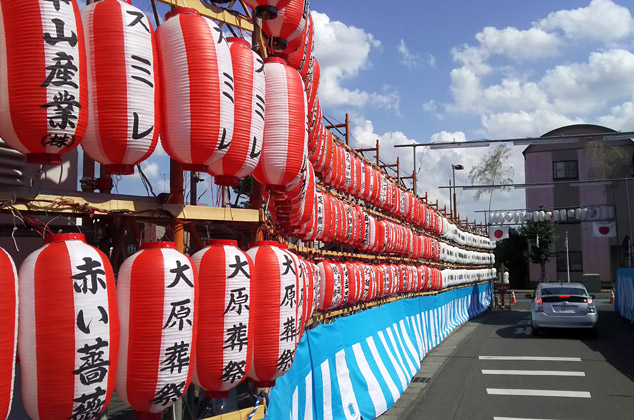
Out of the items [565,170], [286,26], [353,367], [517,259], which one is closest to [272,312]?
[286,26]

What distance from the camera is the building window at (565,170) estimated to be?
49656mm

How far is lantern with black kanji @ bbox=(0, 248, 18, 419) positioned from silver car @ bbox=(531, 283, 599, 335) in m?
16.4

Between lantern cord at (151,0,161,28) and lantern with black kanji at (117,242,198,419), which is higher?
lantern cord at (151,0,161,28)

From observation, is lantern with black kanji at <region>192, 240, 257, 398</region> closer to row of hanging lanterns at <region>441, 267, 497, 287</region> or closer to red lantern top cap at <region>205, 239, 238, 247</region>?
red lantern top cap at <region>205, 239, 238, 247</region>

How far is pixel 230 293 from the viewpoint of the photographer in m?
4.11

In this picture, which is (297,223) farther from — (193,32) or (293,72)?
(193,32)

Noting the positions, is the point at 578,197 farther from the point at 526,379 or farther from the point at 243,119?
the point at 243,119

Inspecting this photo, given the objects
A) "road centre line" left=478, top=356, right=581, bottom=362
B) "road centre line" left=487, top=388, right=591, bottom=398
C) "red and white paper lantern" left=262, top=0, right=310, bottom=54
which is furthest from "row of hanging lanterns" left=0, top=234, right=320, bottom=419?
"road centre line" left=478, top=356, right=581, bottom=362

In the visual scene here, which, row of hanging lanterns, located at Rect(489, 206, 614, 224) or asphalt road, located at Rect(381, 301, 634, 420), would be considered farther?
row of hanging lanterns, located at Rect(489, 206, 614, 224)

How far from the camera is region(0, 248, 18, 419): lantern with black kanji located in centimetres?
283

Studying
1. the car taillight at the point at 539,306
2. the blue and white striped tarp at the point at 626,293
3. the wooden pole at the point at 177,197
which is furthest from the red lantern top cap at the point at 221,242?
the blue and white striped tarp at the point at 626,293

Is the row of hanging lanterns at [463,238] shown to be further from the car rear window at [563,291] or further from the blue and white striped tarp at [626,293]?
the car rear window at [563,291]

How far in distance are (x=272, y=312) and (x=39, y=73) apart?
255cm

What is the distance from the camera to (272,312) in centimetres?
468
